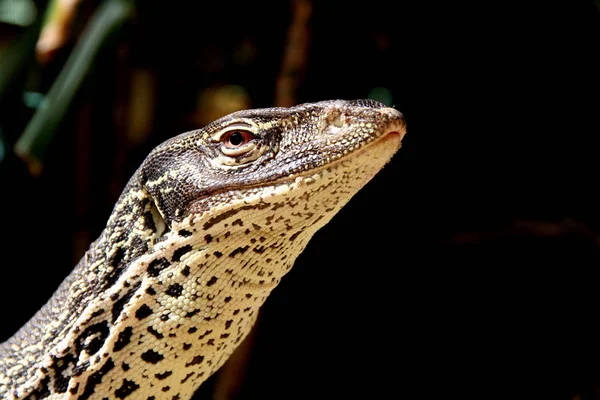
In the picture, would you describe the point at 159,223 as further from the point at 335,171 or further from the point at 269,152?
the point at 335,171

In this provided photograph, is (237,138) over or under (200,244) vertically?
over

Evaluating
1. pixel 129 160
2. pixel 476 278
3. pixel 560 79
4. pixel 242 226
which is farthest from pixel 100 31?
pixel 560 79

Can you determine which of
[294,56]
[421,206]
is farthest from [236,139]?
[421,206]

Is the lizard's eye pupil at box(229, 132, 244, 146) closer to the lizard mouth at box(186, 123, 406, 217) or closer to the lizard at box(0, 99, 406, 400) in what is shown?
the lizard at box(0, 99, 406, 400)

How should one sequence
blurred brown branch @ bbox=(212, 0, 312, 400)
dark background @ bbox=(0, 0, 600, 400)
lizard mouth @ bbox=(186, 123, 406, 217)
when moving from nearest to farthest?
lizard mouth @ bbox=(186, 123, 406, 217)
blurred brown branch @ bbox=(212, 0, 312, 400)
dark background @ bbox=(0, 0, 600, 400)

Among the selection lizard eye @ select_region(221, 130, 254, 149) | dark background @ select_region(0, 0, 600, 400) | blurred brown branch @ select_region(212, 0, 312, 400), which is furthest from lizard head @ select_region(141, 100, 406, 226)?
dark background @ select_region(0, 0, 600, 400)

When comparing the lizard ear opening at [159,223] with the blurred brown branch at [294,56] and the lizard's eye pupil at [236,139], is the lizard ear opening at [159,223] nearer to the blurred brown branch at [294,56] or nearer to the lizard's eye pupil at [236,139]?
the lizard's eye pupil at [236,139]

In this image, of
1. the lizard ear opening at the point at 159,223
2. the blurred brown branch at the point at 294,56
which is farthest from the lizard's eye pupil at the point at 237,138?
the blurred brown branch at the point at 294,56
